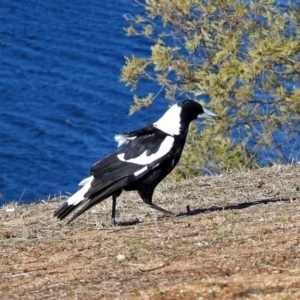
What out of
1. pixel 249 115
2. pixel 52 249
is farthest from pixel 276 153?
pixel 52 249

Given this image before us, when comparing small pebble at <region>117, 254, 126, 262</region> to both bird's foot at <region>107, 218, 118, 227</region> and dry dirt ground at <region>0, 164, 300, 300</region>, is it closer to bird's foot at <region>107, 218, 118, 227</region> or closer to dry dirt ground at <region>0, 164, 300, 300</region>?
dry dirt ground at <region>0, 164, 300, 300</region>

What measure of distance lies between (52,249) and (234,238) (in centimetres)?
119

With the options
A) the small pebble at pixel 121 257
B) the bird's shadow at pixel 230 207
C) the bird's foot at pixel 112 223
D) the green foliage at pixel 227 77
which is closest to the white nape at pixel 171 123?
the bird's shadow at pixel 230 207

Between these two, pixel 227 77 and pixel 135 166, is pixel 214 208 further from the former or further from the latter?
pixel 227 77

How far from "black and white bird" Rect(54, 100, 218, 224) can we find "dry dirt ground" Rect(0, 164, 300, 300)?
0.20 metres

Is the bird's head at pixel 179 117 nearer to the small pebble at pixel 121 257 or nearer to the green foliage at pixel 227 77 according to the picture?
the small pebble at pixel 121 257

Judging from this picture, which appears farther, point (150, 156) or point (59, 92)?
point (59, 92)

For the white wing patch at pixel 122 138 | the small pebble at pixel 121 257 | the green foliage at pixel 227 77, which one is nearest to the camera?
the small pebble at pixel 121 257

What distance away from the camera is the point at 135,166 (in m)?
7.70

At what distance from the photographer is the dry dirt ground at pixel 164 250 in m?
5.32

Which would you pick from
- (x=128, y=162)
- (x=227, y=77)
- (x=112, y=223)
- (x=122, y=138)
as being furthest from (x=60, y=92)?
(x=112, y=223)

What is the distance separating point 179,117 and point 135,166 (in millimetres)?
629

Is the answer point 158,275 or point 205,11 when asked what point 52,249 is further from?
point 205,11

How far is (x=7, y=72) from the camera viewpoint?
2289 cm
